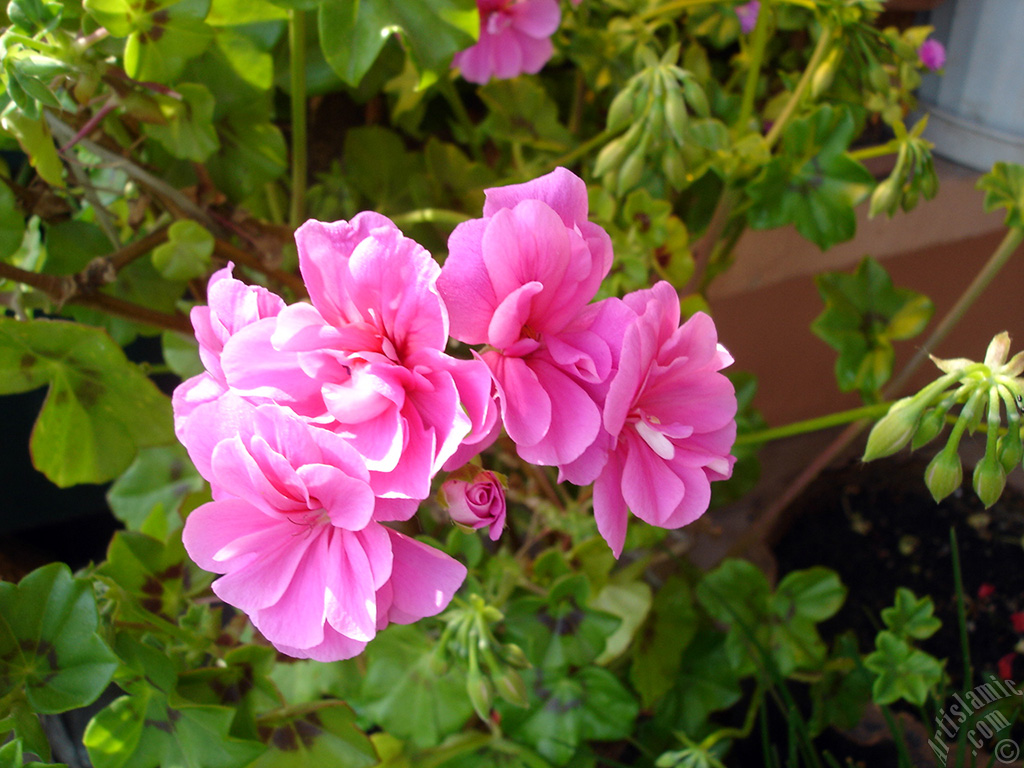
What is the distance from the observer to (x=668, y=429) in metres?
0.36

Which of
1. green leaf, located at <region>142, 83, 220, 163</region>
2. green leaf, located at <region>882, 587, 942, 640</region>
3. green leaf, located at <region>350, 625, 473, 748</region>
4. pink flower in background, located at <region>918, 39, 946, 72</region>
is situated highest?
green leaf, located at <region>142, 83, 220, 163</region>

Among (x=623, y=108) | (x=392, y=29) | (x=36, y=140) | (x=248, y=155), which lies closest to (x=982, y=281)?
(x=623, y=108)

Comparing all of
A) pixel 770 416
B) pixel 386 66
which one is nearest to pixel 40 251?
pixel 386 66

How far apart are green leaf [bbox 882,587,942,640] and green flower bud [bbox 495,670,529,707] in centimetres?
40

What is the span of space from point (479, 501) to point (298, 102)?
1.59 ft

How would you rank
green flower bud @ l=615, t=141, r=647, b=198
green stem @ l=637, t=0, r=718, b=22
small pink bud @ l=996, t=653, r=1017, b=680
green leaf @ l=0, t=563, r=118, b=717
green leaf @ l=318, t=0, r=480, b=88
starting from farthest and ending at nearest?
small pink bud @ l=996, t=653, r=1017, b=680, green stem @ l=637, t=0, r=718, b=22, green flower bud @ l=615, t=141, r=647, b=198, green leaf @ l=318, t=0, r=480, b=88, green leaf @ l=0, t=563, r=118, b=717

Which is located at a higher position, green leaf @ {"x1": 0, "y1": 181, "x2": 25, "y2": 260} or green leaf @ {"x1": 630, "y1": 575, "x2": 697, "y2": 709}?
green leaf @ {"x1": 0, "y1": 181, "x2": 25, "y2": 260}

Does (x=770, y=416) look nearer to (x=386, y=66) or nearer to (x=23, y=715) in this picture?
(x=386, y=66)

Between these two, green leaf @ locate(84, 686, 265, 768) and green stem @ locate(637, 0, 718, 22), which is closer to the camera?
green leaf @ locate(84, 686, 265, 768)

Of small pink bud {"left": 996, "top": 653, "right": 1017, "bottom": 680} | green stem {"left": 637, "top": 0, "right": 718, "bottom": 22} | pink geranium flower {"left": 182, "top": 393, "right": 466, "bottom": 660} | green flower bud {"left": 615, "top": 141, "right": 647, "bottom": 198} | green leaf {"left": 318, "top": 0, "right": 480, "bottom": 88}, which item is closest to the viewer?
pink geranium flower {"left": 182, "top": 393, "right": 466, "bottom": 660}

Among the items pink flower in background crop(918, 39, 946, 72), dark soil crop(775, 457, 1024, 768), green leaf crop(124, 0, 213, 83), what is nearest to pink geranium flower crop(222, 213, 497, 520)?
green leaf crop(124, 0, 213, 83)

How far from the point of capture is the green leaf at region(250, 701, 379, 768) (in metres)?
0.56

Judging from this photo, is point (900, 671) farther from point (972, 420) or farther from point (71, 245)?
point (71, 245)

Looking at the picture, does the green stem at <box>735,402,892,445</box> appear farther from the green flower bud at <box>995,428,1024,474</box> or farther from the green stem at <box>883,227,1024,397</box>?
the green flower bud at <box>995,428,1024,474</box>
